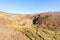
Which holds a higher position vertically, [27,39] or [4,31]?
[4,31]

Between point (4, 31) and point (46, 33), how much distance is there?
7.25 meters

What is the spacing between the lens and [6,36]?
18.8 m

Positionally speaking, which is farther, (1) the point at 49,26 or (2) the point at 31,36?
(1) the point at 49,26

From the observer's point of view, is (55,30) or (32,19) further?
(32,19)

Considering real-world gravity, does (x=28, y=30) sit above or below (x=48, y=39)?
above

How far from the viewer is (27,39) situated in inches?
807

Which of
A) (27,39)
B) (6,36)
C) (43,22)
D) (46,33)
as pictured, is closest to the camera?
(6,36)

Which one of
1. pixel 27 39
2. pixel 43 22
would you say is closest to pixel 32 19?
pixel 43 22

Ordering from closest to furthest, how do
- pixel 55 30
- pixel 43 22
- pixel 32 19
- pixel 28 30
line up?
pixel 28 30, pixel 55 30, pixel 43 22, pixel 32 19

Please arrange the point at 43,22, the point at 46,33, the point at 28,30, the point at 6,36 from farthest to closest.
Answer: the point at 43,22 → the point at 46,33 → the point at 28,30 → the point at 6,36

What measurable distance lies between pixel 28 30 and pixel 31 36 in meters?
1.09

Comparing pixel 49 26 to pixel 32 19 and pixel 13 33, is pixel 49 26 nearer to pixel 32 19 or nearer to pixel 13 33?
pixel 32 19

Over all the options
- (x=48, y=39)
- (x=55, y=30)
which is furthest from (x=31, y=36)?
(x=55, y=30)

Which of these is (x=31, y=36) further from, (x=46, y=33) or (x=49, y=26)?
(x=49, y=26)
